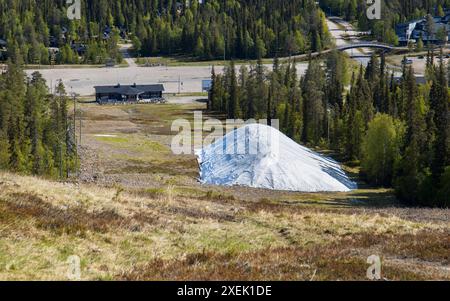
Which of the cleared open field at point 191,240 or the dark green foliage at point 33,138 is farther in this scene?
the dark green foliage at point 33,138

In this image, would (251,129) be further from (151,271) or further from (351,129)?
(151,271)

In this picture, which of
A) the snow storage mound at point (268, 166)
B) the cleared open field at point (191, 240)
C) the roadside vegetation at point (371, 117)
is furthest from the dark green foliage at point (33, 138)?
the cleared open field at point (191, 240)

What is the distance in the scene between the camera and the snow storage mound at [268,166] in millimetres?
61719

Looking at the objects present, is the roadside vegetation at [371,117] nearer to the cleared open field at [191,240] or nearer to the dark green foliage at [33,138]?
the cleared open field at [191,240]

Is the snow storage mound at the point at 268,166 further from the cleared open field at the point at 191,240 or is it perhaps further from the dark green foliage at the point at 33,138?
the cleared open field at the point at 191,240

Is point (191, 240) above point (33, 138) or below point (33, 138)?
above

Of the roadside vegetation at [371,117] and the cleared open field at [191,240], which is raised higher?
the cleared open field at [191,240]

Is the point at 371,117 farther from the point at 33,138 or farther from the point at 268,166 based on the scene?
the point at 33,138

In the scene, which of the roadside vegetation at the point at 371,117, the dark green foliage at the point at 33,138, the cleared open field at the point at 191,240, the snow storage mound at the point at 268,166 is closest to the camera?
the cleared open field at the point at 191,240

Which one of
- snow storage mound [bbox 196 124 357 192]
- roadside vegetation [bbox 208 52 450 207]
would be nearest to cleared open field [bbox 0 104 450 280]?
roadside vegetation [bbox 208 52 450 207]

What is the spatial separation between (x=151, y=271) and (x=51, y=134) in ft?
206

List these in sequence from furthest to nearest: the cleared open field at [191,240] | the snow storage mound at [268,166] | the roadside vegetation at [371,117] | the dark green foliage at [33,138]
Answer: the dark green foliage at [33,138], the snow storage mound at [268,166], the roadside vegetation at [371,117], the cleared open field at [191,240]

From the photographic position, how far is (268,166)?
6397 centimetres

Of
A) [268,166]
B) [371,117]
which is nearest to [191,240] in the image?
[268,166]
